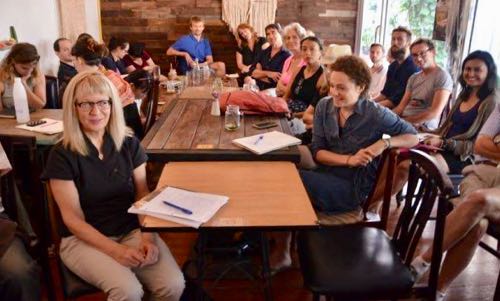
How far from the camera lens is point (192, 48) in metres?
5.76

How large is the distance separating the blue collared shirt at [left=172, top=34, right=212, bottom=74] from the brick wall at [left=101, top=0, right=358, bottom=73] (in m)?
0.36

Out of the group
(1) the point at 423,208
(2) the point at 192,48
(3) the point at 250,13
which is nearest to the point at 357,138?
(1) the point at 423,208

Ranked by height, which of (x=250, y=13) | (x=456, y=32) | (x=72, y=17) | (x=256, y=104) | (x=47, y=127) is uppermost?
(x=250, y=13)

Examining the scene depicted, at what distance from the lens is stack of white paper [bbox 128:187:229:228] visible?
1.39 meters

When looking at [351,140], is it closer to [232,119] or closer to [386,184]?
[386,184]

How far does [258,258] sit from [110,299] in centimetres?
109

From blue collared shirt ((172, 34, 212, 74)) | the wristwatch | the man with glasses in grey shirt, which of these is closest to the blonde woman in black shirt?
the wristwatch

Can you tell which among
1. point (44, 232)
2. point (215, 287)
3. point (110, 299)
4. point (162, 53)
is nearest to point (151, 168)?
point (215, 287)

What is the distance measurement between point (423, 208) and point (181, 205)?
2.89 ft

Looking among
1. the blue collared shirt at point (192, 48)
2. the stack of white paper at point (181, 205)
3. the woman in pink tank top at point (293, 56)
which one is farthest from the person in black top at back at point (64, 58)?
the stack of white paper at point (181, 205)

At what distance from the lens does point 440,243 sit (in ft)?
4.94

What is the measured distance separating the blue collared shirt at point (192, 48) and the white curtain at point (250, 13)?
1.61 ft

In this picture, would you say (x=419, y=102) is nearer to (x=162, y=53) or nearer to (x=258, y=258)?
(x=258, y=258)

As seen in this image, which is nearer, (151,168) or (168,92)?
(151,168)
